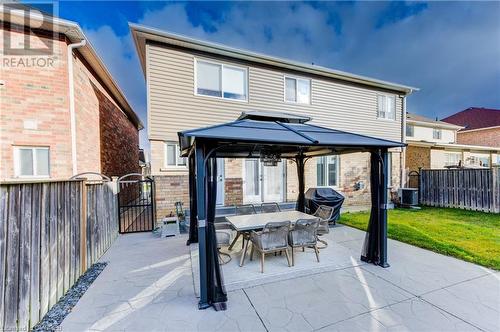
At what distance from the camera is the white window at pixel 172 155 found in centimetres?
768

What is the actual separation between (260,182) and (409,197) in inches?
292

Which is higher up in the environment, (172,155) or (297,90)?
(297,90)

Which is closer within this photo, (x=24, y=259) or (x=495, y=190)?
(x=24, y=259)

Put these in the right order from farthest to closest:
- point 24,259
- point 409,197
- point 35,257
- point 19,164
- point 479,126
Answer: point 479,126
point 409,197
point 19,164
point 35,257
point 24,259

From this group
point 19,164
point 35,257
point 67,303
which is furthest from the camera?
point 19,164

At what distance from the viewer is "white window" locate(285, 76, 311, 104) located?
31.1 ft

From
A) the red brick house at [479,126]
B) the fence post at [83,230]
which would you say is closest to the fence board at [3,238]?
the fence post at [83,230]

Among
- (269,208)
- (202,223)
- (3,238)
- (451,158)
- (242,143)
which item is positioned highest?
(451,158)

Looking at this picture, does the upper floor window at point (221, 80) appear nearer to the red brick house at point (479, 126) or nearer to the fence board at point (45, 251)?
the fence board at point (45, 251)

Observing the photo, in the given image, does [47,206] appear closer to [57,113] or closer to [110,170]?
[57,113]

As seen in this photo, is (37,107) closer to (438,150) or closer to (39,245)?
(39,245)

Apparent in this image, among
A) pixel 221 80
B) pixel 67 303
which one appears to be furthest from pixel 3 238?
pixel 221 80

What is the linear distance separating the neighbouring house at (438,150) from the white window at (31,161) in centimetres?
1682

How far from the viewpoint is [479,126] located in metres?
24.8
